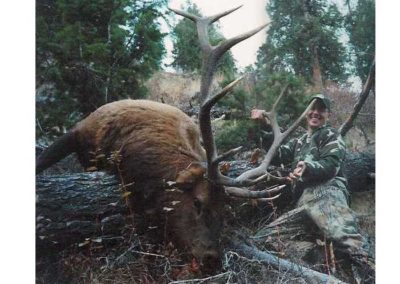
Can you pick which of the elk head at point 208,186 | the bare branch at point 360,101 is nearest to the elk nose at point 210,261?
the elk head at point 208,186

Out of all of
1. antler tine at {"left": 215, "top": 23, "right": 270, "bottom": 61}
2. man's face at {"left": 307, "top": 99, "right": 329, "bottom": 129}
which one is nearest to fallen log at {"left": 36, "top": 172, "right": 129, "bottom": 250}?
antler tine at {"left": 215, "top": 23, "right": 270, "bottom": 61}

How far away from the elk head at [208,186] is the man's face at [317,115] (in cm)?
53

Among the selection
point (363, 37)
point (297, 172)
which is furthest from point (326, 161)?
point (363, 37)

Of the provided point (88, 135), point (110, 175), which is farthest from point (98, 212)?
point (88, 135)

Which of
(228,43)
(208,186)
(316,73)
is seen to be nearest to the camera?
(228,43)

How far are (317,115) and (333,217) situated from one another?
61cm

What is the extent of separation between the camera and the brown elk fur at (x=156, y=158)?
3203 millimetres

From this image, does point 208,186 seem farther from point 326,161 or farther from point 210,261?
point 326,161

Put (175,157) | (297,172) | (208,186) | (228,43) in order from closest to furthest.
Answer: (228,43)
(208,186)
(175,157)
(297,172)

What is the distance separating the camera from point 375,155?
12.3 feet

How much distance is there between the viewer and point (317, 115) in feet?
12.0

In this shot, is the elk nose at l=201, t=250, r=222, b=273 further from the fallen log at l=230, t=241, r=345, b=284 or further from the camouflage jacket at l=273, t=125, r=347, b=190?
the camouflage jacket at l=273, t=125, r=347, b=190

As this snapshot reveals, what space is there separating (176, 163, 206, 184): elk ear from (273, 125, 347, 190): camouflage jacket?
534mm

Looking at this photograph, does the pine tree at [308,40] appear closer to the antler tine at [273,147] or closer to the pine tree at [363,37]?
the pine tree at [363,37]
